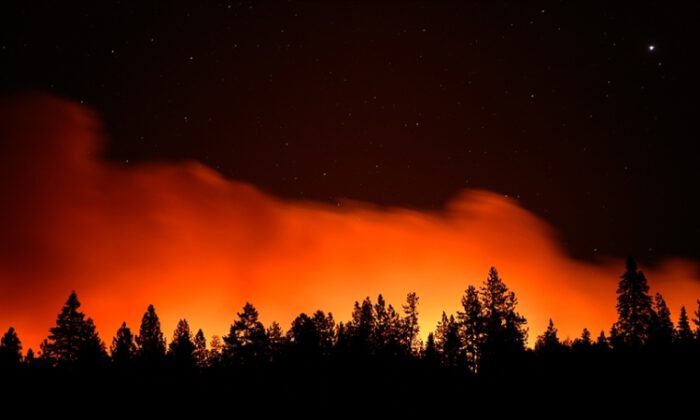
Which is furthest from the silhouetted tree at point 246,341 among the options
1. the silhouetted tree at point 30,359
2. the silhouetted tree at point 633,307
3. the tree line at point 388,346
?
the silhouetted tree at point 633,307

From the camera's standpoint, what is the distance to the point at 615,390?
119ft

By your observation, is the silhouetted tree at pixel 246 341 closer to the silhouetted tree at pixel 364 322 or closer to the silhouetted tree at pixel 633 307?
the silhouetted tree at pixel 364 322

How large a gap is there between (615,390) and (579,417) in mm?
5126

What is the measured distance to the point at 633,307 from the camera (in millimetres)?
68562

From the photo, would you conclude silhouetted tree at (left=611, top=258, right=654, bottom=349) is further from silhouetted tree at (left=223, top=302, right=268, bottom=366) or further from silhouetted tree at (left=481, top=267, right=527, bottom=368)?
silhouetted tree at (left=223, top=302, right=268, bottom=366)

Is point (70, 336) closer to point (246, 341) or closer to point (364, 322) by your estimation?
point (246, 341)

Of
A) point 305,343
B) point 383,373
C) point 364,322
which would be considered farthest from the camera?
point 364,322

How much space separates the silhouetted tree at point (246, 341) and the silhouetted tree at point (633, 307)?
39.4m

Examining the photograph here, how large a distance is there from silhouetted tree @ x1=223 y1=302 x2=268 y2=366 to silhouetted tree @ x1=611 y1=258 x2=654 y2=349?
3940 cm

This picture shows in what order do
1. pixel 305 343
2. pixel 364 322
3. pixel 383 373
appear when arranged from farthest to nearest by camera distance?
pixel 364 322 → pixel 305 343 → pixel 383 373

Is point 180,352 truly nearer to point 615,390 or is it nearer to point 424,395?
point 424,395

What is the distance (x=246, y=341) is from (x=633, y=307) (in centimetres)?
4474

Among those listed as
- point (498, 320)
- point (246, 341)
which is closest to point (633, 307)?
point (498, 320)

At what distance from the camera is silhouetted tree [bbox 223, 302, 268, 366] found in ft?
205
